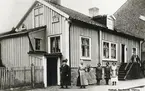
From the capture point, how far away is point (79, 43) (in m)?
5.68

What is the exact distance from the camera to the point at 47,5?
18.9 feet

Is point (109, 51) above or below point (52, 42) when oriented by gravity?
below

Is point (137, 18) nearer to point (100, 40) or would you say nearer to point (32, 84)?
point (100, 40)

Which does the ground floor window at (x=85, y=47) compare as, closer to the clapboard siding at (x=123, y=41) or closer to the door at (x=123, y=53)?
the clapboard siding at (x=123, y=41)

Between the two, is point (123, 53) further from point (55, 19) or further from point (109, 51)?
point (55, 19)

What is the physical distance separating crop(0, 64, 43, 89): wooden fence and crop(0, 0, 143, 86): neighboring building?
0.59 ft

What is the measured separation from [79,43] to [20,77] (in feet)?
5.34

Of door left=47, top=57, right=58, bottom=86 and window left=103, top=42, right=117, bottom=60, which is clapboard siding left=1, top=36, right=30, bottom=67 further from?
window left=103, top=42, right=117, bottom=60

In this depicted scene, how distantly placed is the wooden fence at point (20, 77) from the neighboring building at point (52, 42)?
18 cm

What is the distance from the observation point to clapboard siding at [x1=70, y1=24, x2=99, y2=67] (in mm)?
5508

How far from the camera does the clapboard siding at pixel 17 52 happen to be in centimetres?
560

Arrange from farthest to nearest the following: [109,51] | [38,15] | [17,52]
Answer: [109,51] → [38,15] → [17,52]

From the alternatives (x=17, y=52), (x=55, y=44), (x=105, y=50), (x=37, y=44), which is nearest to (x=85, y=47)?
(x=55, y=44)

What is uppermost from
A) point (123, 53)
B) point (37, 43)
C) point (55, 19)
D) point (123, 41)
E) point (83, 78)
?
point (55, 19)
